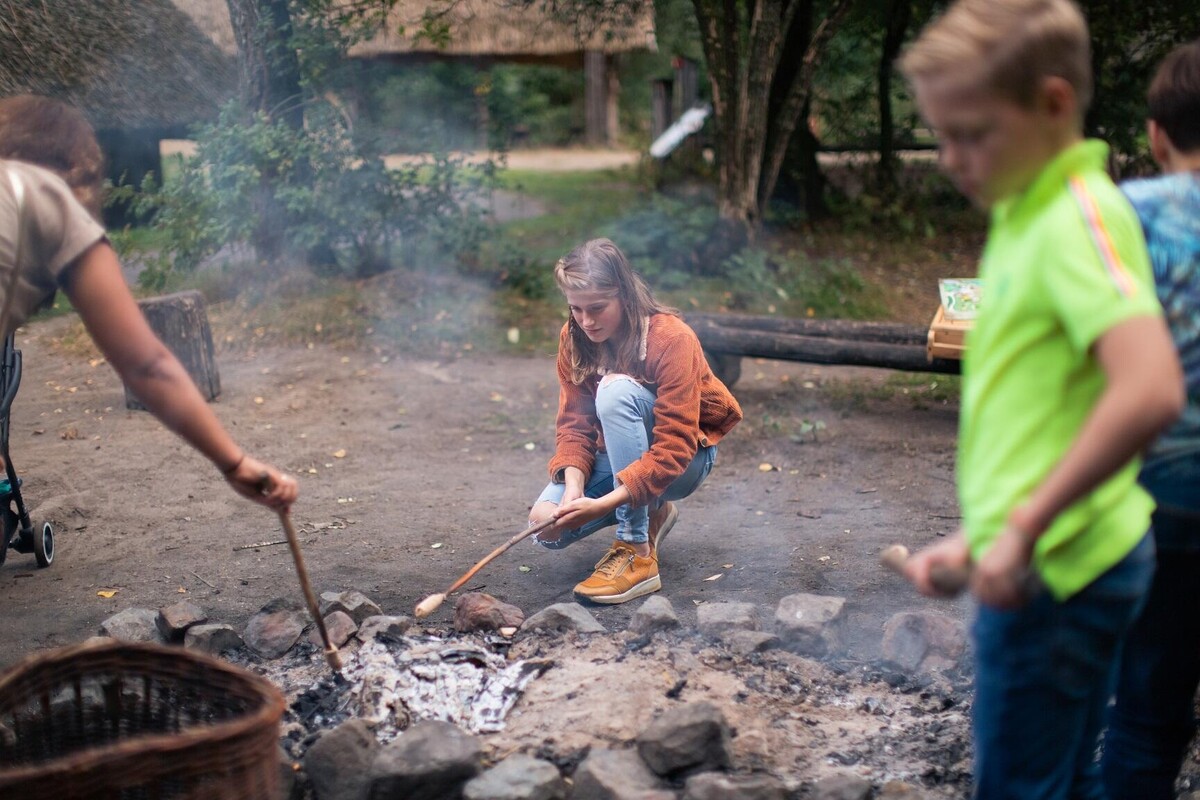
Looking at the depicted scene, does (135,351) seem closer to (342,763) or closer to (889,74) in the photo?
(342,763)

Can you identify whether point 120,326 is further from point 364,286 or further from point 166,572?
point 364,286

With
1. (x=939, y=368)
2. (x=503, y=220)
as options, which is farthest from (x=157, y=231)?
(x=939, y=368)

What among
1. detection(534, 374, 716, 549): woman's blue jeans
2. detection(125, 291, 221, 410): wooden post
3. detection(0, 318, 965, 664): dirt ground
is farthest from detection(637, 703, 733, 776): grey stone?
detection(125, 291, 221, 410): wooden post

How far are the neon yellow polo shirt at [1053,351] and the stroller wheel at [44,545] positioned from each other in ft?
12.6

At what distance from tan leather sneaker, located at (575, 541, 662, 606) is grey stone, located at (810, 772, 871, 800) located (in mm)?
1474

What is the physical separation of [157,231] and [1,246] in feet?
22.1

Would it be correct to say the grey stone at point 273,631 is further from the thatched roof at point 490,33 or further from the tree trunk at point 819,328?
the thatched roof at point 490,33

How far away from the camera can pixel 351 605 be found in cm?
369

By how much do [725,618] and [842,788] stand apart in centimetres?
102

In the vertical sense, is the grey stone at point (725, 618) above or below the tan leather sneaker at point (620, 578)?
above

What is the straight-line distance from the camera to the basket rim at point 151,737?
6.68 ft

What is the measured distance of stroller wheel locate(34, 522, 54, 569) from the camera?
4383 mm

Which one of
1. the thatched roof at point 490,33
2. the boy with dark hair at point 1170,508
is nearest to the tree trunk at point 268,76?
the thatched roof at point 490,33

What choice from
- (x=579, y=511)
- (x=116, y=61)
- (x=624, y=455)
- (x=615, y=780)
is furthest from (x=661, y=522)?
(x=116, y=61)
